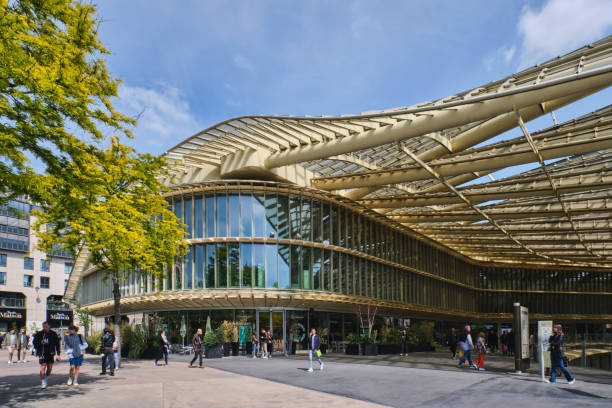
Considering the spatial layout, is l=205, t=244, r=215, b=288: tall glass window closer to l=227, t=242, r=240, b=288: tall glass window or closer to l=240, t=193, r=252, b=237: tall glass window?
l=227, t=242, r=240, b=288: tall glass window

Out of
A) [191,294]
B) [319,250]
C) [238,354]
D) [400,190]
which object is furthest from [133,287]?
[400,190]

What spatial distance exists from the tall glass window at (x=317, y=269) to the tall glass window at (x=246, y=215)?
4102mm

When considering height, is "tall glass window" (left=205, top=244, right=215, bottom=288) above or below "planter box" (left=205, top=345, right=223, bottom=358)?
above

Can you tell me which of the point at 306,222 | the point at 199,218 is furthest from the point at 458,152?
the point at 199,218

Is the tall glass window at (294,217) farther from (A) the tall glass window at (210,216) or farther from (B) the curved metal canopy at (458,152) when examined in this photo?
(A) the tall glass window at (210,216)

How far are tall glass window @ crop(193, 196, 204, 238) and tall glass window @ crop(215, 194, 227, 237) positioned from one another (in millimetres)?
998

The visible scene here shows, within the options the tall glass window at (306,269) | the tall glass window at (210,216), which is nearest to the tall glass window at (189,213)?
the tall glass window at (210,216)

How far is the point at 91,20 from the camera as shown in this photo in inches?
433

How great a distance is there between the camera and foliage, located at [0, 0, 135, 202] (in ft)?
29.3

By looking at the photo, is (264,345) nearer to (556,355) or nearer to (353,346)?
(353,346)

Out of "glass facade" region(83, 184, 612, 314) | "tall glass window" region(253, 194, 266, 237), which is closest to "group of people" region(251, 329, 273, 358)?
"glass facade" region(83, 184, 612, 314)

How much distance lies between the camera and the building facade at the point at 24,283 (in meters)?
69.6

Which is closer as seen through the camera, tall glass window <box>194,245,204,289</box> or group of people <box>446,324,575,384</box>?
group of people <box>446,324,575,384</box>

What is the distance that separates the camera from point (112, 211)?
599 inches
